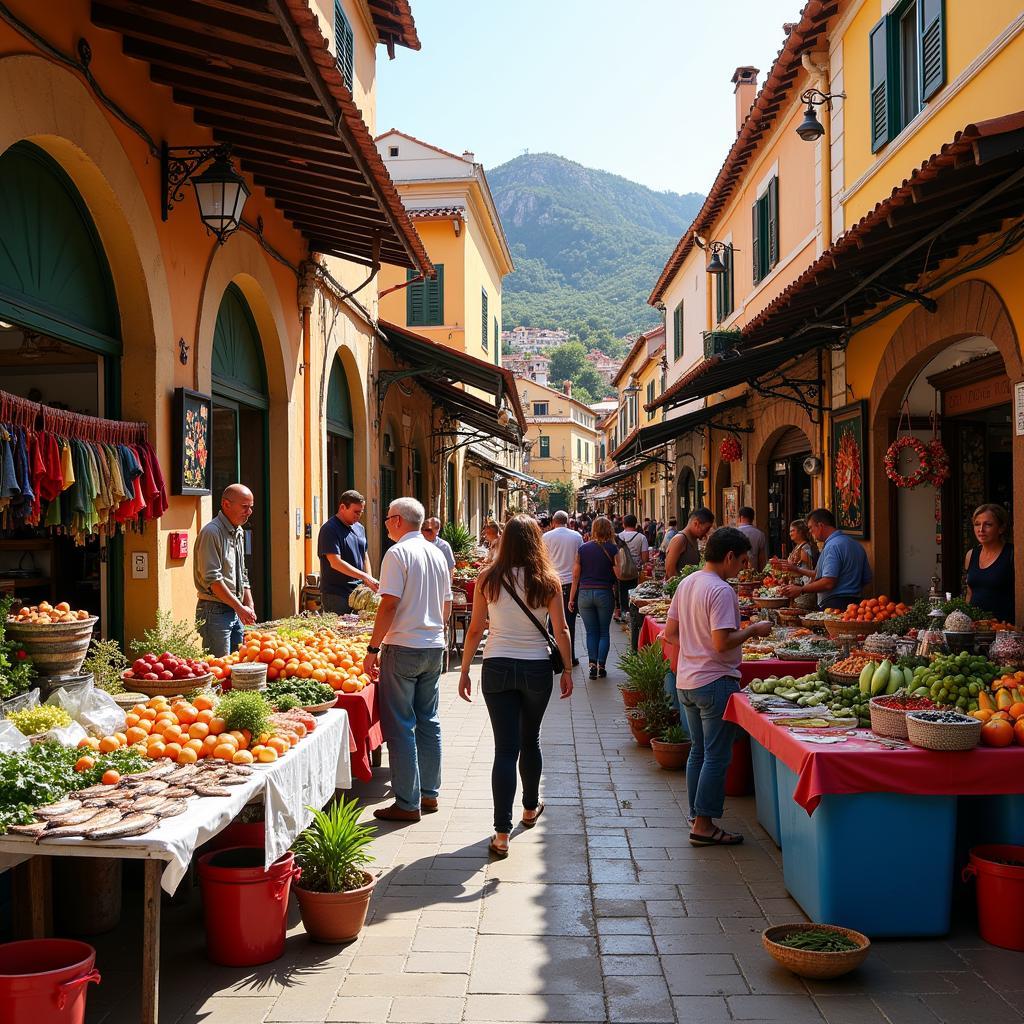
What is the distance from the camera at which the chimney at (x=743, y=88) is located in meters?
20.5

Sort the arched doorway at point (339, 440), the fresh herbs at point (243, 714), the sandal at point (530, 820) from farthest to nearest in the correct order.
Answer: the arched doorway at point (339, 440) → the sandal at point (530, 820) → the fresh herbs at point (243, 714)

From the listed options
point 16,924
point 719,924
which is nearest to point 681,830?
point 719,924

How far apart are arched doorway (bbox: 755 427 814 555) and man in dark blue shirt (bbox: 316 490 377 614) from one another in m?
8.05

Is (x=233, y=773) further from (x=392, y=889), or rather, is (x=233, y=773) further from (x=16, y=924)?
(x=392, y=889)

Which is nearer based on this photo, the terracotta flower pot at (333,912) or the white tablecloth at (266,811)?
the white tablecloth at (266,811)

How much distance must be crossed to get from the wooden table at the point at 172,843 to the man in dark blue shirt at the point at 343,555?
3.99 m

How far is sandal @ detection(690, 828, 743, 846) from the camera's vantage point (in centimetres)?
605

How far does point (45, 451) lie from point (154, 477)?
4.48 feet

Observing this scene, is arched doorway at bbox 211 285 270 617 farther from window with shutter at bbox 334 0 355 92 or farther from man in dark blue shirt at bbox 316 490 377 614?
window with shutter at bbox 334 0 355 92

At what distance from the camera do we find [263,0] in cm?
538

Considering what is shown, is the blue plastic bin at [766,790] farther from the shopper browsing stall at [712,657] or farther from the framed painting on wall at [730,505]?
→ the framed painting on wall at [730,505]

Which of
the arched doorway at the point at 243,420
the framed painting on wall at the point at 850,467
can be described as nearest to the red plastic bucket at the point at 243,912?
the arched doorway at the point at 243,420

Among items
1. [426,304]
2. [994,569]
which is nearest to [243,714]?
[994,569]

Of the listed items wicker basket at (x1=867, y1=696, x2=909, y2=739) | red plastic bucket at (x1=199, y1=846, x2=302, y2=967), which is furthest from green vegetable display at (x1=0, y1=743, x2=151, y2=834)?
wicker basket at (x1=867, y1=696, x2=909, y2=739)
